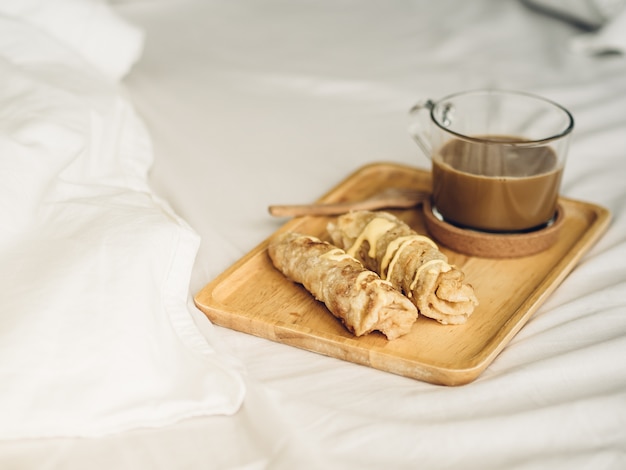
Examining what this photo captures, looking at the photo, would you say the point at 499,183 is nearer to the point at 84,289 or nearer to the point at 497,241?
the point at 497,241

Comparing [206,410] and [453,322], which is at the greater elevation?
[453,322]

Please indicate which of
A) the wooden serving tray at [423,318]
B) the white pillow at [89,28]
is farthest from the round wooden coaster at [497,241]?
the white pillow at [89,28]

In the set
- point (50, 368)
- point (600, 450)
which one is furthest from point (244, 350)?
point (600, 450)

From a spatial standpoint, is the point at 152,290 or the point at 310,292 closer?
the point at 152,290

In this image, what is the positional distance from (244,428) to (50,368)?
0.75ft

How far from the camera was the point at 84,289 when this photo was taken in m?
0.99

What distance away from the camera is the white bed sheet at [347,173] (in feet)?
2.83

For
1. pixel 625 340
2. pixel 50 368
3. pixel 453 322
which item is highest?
pixel 625 340

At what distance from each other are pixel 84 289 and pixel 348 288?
33 centimetres

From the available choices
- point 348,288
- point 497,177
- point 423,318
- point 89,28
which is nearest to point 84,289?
point 348,288

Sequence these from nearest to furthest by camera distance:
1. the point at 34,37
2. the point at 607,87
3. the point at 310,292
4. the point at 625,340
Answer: the point at 625,340 → the point at 310,292 → the point at 34,37 → the point at 607,87

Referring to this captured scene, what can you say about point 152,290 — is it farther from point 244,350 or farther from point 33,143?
point 33,143

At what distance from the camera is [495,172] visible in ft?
4.03

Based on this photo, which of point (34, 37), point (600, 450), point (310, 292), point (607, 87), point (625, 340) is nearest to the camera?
point (600, 450)
